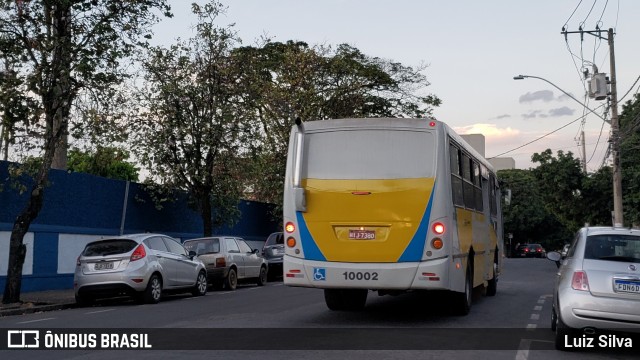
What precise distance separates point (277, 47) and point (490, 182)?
2880 centimetres

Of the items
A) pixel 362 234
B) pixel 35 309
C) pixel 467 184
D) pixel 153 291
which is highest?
pixel 467 184

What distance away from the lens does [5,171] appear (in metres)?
21.2

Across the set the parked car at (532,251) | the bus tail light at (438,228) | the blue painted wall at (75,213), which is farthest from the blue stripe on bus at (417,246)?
the parked car at (532,251)

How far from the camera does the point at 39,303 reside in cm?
1833

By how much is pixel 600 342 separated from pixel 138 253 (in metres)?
10.8

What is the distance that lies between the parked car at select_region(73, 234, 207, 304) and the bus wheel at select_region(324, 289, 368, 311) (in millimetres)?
4971

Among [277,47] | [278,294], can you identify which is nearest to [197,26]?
[278,294]

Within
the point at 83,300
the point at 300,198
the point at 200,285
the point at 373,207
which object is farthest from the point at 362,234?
the point at 200,285

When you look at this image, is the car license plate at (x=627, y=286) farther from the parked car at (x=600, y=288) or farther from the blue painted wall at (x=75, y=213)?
the blue painted wall at (x=75, y=213)

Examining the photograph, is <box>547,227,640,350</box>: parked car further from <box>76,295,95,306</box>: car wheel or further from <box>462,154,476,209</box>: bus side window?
<box>76,295,95,306</box>: car wheel

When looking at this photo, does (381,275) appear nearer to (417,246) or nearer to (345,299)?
(417,246)


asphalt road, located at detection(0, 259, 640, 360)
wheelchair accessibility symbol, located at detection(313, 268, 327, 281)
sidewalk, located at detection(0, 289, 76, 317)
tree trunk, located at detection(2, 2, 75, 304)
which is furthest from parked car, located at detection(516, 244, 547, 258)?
wheelchair accessibility symbol, located at detection(313, 268, 327, 281)

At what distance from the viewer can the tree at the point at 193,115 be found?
2948cm

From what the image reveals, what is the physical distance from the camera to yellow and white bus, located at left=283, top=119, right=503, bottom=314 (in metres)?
12.6
